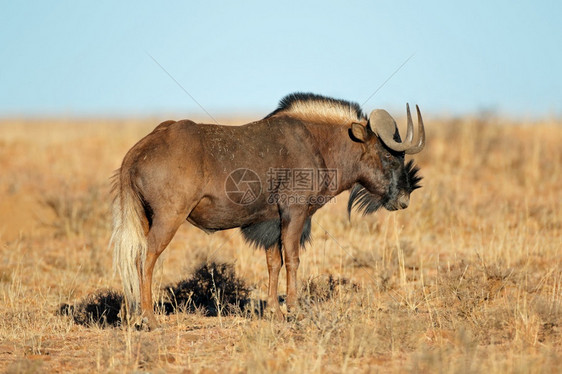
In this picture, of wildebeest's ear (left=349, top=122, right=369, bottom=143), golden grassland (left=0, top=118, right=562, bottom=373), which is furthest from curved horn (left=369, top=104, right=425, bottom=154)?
golden grassland (left=0, top=118, right=562, bottom=373)

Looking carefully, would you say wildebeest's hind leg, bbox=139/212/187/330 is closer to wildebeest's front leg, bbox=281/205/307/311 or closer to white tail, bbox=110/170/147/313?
white tail, bbox=110/170/147/313

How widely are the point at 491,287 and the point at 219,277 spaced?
3.39 meters

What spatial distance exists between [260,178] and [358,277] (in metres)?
3.02

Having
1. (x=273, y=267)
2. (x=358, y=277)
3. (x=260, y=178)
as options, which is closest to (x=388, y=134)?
(x=260, y=178)

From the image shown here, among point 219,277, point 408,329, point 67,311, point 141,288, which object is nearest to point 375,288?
point 219,277

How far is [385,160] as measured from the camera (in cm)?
808

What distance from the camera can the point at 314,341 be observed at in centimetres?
584

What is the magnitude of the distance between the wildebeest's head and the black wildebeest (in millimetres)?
12

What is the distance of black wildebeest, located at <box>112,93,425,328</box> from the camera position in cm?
669

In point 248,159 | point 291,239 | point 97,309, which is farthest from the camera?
point 97,309

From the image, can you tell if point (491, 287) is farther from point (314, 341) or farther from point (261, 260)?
point (261, 260)

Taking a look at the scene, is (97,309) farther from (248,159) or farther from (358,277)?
(358,277)

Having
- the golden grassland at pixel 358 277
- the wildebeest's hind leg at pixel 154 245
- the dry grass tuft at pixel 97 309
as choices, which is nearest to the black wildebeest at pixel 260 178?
the wildebeest's hind leg at pixel 154 245

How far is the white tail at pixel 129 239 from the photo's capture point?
6645 millimetres
